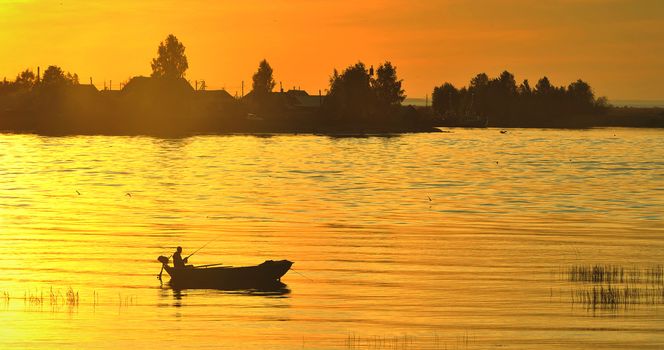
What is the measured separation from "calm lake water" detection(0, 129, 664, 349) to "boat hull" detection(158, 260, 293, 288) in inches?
21.7

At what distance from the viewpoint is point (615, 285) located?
4075cm

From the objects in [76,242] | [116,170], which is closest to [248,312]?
[76,242]

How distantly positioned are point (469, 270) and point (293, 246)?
10.7 metres

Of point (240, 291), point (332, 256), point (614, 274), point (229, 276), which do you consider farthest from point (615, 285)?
point (229, 276)

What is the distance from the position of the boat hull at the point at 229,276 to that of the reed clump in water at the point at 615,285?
34.6 ft

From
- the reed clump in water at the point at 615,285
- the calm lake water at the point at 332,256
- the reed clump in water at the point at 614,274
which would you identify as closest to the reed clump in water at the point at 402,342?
the calm lake water at the point at 332,256

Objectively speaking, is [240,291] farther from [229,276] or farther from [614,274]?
[614,274]

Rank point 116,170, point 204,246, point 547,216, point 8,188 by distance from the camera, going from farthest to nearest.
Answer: point 116,170 < point 8,188 < point 547,216 < point 204,246

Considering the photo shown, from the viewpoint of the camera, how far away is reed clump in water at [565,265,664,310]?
122ft

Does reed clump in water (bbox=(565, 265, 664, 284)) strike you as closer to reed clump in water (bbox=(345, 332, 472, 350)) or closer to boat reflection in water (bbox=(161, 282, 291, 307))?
boat reflection in water (bbox=(161, 282, 291, 307))

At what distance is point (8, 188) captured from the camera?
312ft

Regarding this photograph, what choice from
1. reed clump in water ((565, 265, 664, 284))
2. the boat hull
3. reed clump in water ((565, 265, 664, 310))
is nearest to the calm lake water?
reed clump in water ((565, 265, 664, 310))

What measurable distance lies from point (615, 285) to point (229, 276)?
46.4 ft

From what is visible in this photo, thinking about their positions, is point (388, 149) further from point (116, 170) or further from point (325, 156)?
point (116, 170)
